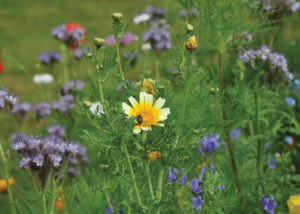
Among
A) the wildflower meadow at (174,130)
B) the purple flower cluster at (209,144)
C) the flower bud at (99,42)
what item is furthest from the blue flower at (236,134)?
the flower bud at (99,42)

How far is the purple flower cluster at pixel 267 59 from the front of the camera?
121cm

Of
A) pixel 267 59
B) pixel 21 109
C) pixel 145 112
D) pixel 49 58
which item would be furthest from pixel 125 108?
pixel 49 58

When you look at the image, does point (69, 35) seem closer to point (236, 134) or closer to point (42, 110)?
point (42, 110)

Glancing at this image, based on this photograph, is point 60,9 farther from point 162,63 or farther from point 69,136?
point 69,136

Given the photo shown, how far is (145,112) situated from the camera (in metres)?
0.87

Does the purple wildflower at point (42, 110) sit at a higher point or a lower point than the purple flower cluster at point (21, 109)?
higher

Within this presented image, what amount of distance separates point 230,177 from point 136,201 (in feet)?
2.60

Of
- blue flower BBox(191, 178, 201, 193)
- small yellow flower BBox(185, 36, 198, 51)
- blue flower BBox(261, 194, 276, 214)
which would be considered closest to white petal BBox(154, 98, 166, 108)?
small yellow flower BBox(185, 36, 198, 51)

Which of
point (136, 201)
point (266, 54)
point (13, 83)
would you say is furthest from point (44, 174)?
point (13, 83)

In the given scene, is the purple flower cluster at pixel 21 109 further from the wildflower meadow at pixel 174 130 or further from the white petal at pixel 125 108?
the white petal at pixel 125 108

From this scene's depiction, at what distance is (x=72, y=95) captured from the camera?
1.95 meters

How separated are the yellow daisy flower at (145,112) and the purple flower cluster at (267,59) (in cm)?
46

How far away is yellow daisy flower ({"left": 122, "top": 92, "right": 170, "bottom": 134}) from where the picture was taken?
0.85 m

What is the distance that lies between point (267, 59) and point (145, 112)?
0.54 metres
